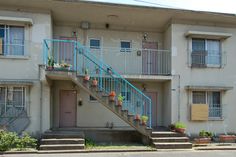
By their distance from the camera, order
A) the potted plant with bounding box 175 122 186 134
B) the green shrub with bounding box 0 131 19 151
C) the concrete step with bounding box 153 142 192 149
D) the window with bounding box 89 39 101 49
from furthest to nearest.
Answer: the window with bounding box 89 39 101 49 < the potted plant with bounding box 175 122 186 134 < the concrete step with bounding box 153 142 192 149 < the green shrub with bounding box 0 131 19 151

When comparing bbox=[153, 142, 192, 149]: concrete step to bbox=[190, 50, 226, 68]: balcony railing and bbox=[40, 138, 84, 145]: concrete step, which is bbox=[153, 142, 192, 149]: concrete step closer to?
bbox=[40, 138, 84, 145]: concrete step

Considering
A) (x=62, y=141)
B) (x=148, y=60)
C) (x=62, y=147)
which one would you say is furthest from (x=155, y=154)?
(x=148, y=60)

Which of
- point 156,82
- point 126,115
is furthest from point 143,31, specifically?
point 126,115

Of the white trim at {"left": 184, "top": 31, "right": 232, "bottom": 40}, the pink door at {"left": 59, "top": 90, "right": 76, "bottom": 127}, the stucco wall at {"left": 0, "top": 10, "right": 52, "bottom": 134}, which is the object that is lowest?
the pink door at {"left": 59, "top": 90, "right": 76, "bottom": 127}

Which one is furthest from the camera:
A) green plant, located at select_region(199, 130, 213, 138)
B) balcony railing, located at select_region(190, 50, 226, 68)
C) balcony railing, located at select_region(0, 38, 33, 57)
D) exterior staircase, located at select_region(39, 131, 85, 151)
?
balcony railing, located at select_region(190, 50, 226, 68)

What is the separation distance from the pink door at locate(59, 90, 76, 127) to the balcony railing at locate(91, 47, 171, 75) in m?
2.64

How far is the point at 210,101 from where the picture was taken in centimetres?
1400

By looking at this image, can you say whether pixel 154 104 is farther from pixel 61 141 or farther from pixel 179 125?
pixel 61 141

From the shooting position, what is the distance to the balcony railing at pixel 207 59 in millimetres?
13828

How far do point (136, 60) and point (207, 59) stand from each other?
3913 mm

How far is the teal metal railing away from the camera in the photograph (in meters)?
12.6

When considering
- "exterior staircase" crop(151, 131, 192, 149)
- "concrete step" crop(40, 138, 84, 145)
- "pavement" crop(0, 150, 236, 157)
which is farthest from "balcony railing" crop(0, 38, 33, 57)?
"exterior staircase" crop(151, 131, 192, 149)

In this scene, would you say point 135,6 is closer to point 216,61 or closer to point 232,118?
point 216,61

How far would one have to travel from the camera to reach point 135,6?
12.4 m
